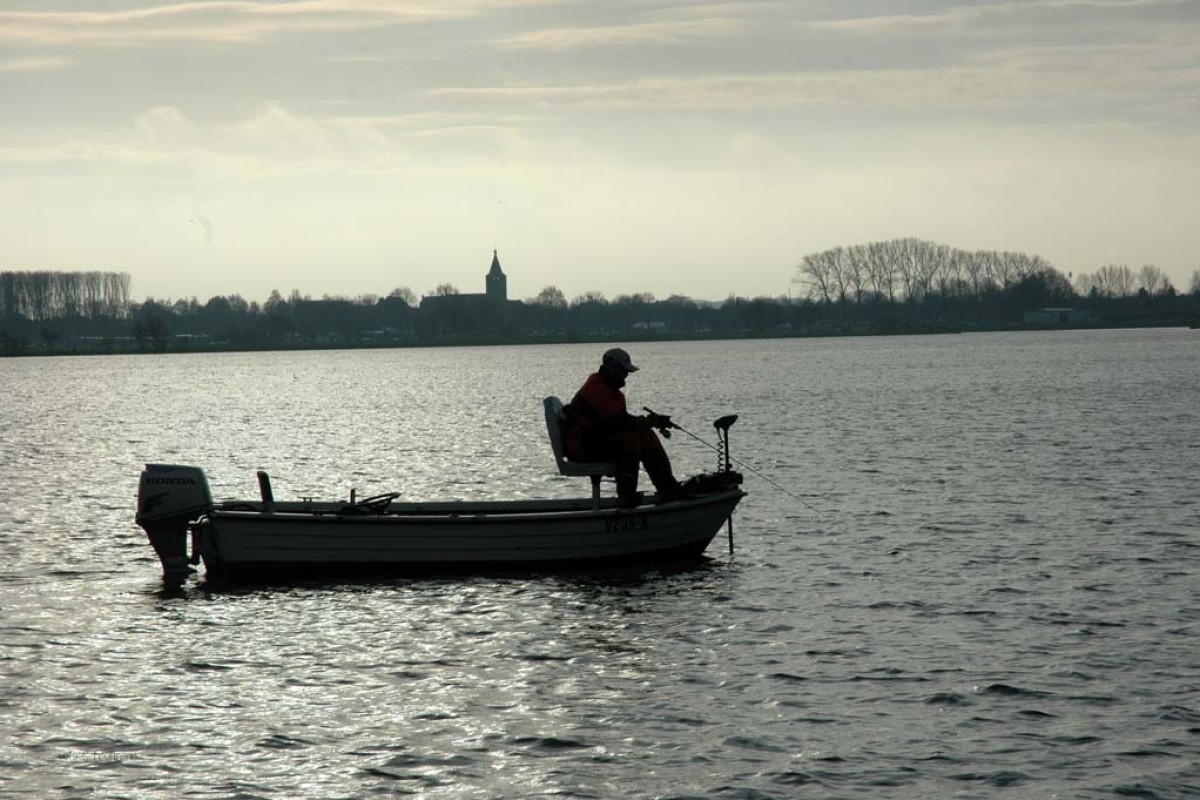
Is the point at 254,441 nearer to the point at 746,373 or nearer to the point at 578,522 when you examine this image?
the point at 578,522

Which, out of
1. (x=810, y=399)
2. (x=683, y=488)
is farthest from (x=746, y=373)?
(x=683, y=488)

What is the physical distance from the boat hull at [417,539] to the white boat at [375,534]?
15mm

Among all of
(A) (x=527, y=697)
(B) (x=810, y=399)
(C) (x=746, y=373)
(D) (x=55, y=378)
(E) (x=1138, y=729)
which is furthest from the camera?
(D) (x=55, y=378)

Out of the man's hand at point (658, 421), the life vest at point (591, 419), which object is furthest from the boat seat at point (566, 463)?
the man's hand at point (658, 421)

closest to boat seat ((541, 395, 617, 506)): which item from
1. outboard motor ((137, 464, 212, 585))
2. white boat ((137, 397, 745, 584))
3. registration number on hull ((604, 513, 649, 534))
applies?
white boat ((137, 397, 745, 584))

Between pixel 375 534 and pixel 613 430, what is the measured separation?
391 centimetres

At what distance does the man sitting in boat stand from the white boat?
230mm

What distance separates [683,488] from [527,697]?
27.6 ft

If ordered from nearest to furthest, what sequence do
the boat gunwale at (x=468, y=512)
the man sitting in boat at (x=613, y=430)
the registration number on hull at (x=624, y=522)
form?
1. the boat gunwale at (x=468, y=512)
2. the man sitting in boat at (x=613, y=430)
3. the registration number on hull at (x=624, y=522)

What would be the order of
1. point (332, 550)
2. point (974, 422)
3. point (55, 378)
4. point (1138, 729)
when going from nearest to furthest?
1. point (1138, 729)
2. point (332, 550)
3. point (974, 422)
4. point (55, 378)

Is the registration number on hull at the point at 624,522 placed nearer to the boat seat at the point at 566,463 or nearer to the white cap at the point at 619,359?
the boat seat at the point at 566,463

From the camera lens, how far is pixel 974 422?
57.9 meters

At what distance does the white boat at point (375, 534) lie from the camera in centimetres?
2202

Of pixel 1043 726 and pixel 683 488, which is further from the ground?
pixel 683 488
